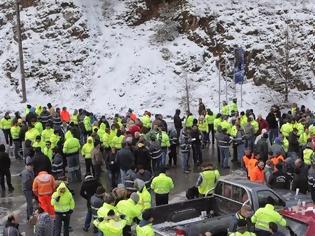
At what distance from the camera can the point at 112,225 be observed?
9.98 metres

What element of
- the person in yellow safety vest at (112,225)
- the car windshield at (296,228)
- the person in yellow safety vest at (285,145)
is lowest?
the car windshield at (296,228)

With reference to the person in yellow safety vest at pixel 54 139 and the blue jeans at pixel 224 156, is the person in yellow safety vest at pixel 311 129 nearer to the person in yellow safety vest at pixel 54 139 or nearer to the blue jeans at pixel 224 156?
the blue jeans at pixel 224 156

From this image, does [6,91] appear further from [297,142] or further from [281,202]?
[281,202]

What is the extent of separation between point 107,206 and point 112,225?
2.21 feet

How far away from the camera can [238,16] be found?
3259cm

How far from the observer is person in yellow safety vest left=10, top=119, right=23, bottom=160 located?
792 inches

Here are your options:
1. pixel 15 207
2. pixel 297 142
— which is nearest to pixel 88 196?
pixel 15 207

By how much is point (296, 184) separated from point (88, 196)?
525cm

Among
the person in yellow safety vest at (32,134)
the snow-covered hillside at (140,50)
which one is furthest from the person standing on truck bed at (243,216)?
the snow-covered hillside at (140,50)

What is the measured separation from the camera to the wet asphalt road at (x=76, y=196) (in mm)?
14016

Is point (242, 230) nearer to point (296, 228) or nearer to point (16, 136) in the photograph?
point (296, 228)

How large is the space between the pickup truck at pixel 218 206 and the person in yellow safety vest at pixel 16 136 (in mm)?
9819

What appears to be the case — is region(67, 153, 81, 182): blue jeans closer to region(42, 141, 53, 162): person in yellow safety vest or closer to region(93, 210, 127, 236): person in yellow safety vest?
region(42, 141, 53, 162): person in yellow safety vest

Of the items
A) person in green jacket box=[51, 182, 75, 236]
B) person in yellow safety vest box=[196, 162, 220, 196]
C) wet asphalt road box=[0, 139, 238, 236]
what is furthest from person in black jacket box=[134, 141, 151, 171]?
person in green jacket box=[51, 182, 75, 236]
